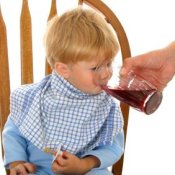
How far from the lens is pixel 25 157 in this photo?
125cm

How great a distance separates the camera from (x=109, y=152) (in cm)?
124

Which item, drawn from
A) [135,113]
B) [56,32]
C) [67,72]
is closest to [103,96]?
[67,72]

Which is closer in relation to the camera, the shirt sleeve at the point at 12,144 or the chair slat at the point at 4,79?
the shirt sleeve at the point at 12,144

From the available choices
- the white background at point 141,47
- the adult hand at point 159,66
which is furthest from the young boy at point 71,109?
the white background at point 141,47

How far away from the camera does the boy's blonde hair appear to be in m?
1.17

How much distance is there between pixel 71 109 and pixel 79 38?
0.75 feet

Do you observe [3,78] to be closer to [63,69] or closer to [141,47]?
[63,69]

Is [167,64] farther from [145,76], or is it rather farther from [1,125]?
[1,125]

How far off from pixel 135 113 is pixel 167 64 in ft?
1.92

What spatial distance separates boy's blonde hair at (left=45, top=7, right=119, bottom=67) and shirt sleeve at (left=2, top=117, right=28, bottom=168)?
265 mm

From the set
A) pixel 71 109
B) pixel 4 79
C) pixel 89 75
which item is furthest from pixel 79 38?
pixel 4 79

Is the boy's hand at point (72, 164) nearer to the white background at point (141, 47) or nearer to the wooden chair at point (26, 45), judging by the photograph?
the wooden chair at point (26, 45)

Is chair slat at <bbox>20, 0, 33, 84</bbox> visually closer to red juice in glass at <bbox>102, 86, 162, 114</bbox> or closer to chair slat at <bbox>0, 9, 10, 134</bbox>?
chair slat at <bbox>0, 9, 10, 134</bbox>

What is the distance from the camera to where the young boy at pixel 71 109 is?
3.88 feet
